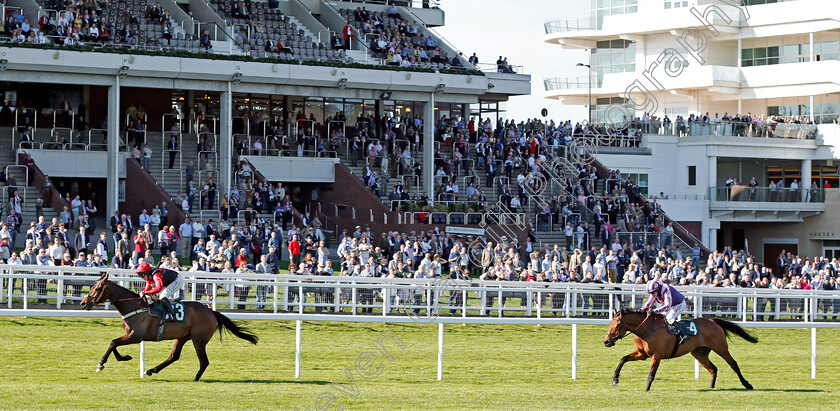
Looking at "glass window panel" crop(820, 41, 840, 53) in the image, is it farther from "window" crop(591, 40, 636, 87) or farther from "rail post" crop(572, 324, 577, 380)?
"rail post" crop(572, 324, 577, 380)

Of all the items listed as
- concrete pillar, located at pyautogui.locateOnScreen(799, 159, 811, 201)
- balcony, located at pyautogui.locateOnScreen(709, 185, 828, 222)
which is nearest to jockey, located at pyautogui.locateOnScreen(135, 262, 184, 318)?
balcony, located at pyautogui.locateOnScreen(709, 185, 828, 222)

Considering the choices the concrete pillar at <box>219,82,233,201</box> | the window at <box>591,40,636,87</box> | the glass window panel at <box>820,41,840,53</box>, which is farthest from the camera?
the window at <box>591,40,636,87</box>

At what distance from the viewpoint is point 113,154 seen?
33.6 meters

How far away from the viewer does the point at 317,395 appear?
12.8 m

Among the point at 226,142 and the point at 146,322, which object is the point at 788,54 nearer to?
the point at 226,142

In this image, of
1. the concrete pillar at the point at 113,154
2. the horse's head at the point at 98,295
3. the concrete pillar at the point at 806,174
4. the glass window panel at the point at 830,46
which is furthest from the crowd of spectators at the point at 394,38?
the horse's head at the point at 98,295

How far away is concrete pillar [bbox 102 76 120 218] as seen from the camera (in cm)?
3319

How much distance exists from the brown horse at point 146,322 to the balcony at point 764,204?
36496 mm

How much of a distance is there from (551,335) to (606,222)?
15457 mm

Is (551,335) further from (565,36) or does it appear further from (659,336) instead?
(565,36)

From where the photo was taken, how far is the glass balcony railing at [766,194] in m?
48.2

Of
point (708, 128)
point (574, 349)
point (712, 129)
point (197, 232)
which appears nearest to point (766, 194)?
point (712, 129)

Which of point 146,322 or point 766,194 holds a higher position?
point 766,194

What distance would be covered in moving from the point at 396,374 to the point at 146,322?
326cm
